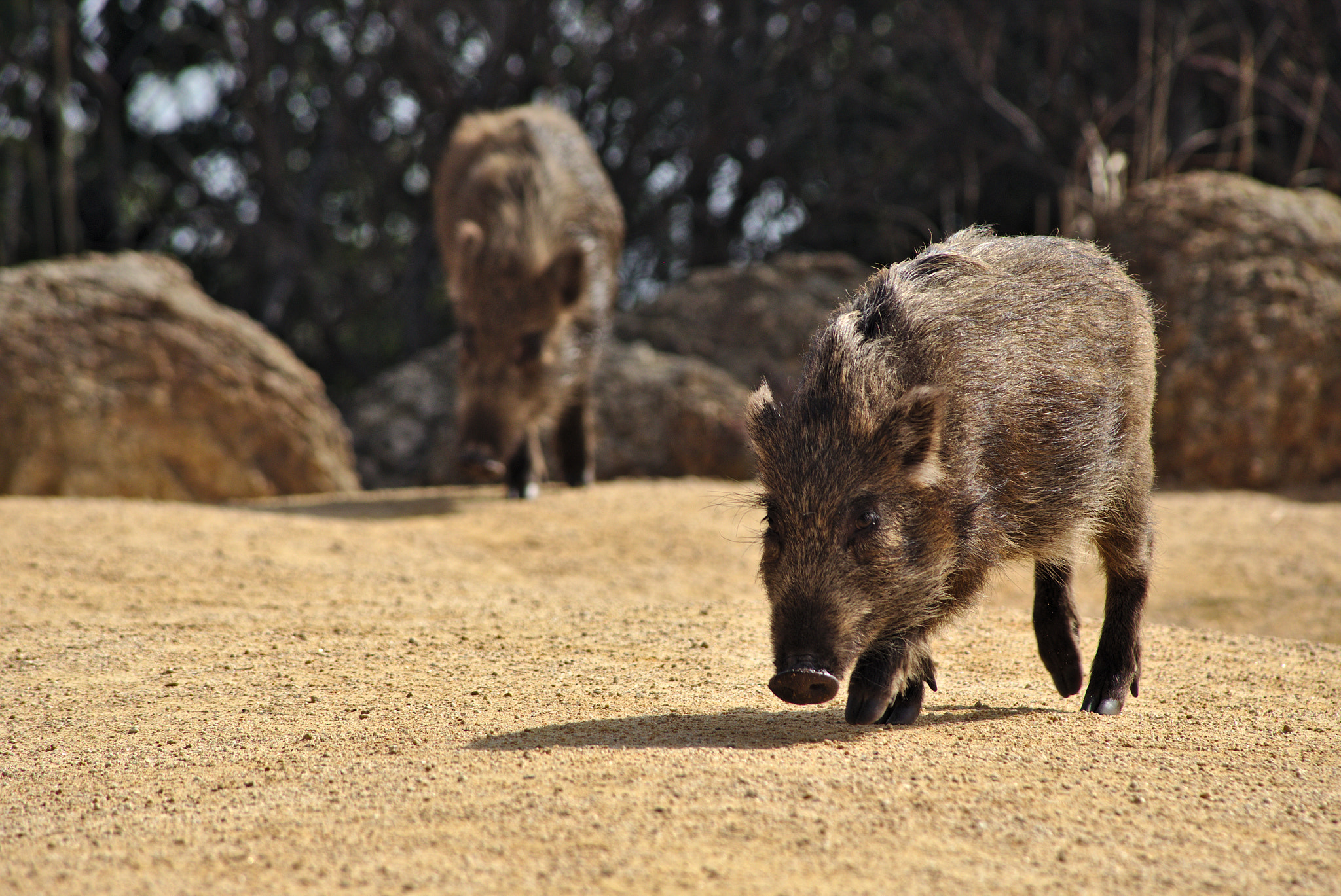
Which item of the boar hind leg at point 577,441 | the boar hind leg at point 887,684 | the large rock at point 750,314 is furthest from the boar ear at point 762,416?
Result: the large rock at point 750,314

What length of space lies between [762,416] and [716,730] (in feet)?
2.51

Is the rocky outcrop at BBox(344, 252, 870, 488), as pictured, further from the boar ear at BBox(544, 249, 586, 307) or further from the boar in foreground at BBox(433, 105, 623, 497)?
the boar ear at BBox(544, 249, 586, 307)

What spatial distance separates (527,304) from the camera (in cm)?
683

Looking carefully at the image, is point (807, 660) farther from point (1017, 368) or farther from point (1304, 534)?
point (1304, 534)

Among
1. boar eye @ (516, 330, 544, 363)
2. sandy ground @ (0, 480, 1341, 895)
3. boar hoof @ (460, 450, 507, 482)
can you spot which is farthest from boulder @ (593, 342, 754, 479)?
sandy ground @ (0, 480, 1341, 895)

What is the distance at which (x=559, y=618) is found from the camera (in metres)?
3.99

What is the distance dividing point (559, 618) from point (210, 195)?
6842 millimetres

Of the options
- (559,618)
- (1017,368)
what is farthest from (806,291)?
(1017,368)

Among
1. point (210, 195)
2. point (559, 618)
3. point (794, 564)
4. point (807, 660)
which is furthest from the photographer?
point (210, 195)

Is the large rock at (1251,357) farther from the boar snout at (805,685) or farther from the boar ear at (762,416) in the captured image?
the boar snout at (805,685)

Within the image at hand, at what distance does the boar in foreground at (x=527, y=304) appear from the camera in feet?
21.9

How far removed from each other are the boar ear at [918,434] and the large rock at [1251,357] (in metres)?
5.06

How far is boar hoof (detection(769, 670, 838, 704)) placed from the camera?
2512 mm

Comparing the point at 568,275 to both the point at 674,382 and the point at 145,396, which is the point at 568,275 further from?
the point at 145,396
